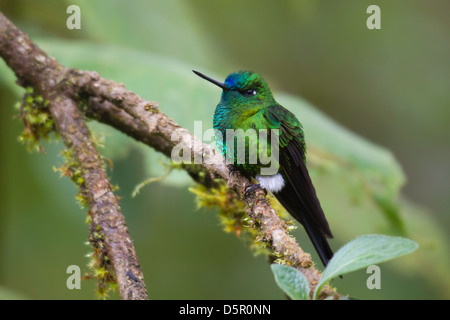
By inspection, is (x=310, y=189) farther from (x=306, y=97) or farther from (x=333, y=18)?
(x=333, y=18)

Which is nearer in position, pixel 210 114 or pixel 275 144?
pixel 275 144

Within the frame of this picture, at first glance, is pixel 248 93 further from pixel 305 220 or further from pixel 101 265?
pixel 101 265

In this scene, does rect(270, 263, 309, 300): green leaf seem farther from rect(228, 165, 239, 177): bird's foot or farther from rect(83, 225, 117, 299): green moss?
rect(228, 165, 239, 177): bird's foot

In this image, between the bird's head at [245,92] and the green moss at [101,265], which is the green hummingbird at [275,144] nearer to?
the bird's head at [245,92]

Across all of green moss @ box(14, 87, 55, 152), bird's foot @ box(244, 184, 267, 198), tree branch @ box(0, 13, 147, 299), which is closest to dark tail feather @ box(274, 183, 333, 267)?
bird's foot @ box(244, 184, 267, 198)

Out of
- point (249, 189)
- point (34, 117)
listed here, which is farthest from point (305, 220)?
point (34, 117)
